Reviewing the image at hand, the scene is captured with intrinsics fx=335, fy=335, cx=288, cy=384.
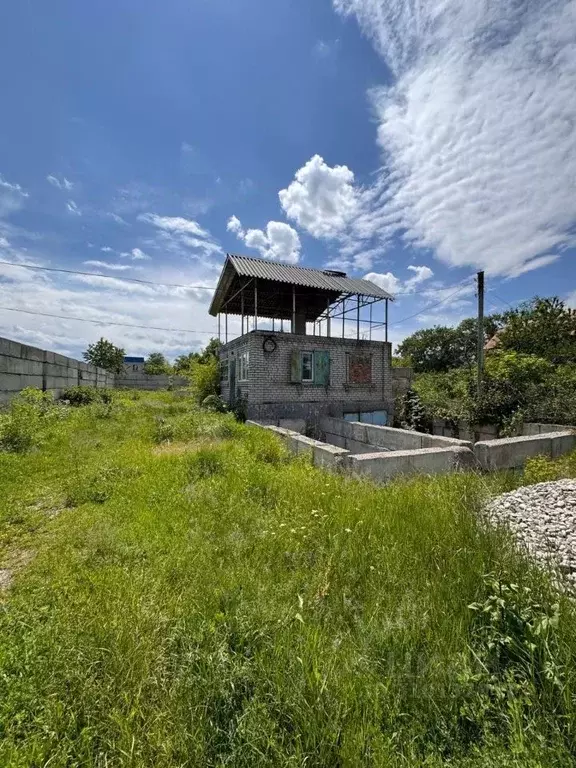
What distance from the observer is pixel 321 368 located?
12.0 metres

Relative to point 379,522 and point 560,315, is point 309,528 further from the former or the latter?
point 560,315

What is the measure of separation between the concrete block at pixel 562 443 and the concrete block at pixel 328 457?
470 cm

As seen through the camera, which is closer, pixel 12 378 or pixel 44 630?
pixel 44 630

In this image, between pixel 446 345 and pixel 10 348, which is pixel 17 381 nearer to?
pixel 10 348

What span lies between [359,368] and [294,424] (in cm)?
362

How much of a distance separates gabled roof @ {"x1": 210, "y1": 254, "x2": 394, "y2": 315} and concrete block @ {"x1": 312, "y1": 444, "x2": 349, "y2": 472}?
23.0ft

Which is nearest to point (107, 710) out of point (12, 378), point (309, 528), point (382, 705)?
point (382, 705)

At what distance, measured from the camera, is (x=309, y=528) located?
130 inches

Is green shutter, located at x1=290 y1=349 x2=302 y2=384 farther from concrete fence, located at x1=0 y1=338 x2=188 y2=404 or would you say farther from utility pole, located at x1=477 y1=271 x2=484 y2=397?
concrete fence, located at x1=0 y1=338 x2=188 y2=404

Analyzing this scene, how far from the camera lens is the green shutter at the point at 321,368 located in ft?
39.0

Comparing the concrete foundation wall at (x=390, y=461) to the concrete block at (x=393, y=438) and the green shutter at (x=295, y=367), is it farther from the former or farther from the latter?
the green shutter at (x=295, y=367)

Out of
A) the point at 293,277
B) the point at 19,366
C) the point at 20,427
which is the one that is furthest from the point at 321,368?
the point at 19,366

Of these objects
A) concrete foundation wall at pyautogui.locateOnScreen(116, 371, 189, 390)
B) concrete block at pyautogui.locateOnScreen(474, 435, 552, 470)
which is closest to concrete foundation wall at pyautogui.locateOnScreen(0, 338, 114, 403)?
concrete block at pyautogui.locateOnScreen(474, 435, 552, 470)

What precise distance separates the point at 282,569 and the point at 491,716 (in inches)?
60.2
